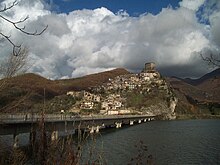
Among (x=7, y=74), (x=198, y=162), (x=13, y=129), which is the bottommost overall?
(x=198, y=162)

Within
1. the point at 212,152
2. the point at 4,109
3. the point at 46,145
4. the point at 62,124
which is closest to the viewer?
the point at 46,145

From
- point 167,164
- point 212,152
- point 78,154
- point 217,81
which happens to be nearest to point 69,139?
point 78,154

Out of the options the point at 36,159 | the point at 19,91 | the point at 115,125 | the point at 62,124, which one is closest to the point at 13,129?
the point at 62,124

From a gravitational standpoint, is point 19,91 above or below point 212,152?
above

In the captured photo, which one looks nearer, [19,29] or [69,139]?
[19,29]

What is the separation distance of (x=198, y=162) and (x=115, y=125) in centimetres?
10093

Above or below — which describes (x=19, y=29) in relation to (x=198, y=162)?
above

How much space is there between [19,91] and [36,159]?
254 inches

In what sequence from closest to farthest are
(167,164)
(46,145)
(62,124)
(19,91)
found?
(46,145), (19,91), (167,164), (62,124)

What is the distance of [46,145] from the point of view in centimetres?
775

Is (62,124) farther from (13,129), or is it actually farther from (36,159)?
(36,159)

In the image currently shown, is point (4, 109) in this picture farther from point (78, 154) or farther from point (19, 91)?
point (78, 154)

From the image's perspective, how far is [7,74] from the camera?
12.6m

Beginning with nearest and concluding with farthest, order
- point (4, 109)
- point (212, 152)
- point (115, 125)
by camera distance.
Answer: point (4, 109) < point (212, 152) < point (115, 125)
